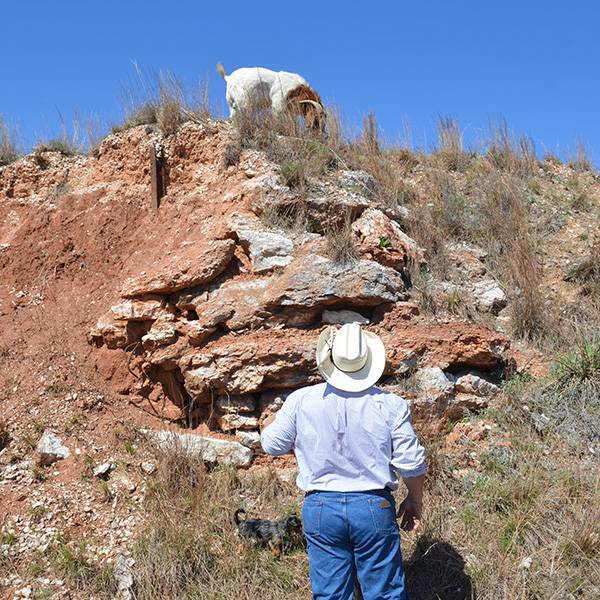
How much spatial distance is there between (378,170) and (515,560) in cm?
446

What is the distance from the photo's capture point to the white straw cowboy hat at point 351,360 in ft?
9.32

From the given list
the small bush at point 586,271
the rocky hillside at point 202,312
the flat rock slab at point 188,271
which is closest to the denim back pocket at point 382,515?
the rocky hillside at point 202,312

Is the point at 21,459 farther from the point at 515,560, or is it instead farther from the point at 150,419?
the point at 515,560

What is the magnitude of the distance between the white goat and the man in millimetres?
4960

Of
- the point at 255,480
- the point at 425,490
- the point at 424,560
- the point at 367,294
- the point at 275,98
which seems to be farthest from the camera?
the point at 275,98

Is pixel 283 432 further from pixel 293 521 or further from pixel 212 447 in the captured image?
pixel 212 447

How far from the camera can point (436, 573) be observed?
374cm

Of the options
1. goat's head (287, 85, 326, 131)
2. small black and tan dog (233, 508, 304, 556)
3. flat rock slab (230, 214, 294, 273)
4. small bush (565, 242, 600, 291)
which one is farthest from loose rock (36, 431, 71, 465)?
small bush (565, 242, 600, 291)

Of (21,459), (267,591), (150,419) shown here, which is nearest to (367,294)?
(150,419)

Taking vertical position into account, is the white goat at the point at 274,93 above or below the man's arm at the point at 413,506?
above

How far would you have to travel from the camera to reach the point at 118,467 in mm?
4727

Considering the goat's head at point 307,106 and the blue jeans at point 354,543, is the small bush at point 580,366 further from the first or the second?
the goat's head at point 307,106

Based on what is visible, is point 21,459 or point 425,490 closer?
point 425,490

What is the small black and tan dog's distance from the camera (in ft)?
12.8
